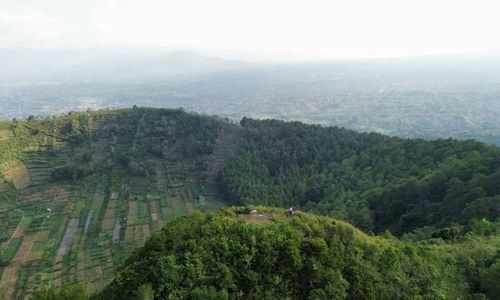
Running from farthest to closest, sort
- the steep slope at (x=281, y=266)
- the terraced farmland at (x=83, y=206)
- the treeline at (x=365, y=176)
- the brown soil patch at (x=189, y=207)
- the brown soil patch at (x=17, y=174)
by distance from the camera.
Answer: the brown soil patch at (x=17, y=174) < the brown soil patch at (x=189, y=207) < the terraced farmland at (x=83, y=206) < the treeline at (x=365, y=176) < the steep slope at (x=281, y=266)

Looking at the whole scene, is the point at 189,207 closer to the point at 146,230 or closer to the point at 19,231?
the point at 146,230

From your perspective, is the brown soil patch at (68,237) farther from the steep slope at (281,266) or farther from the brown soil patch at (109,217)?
the steep slope at (281,266)

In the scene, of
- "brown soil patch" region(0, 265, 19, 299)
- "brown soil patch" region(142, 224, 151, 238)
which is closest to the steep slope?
"brown soil patch" region(0, 265, 19, 299)

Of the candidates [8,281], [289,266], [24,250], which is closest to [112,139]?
[24,250]

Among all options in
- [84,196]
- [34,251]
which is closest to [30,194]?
[84,196]

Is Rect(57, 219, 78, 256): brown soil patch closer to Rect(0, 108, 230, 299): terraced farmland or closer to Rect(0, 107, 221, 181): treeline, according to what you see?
Rect(0, 108, 230, 299): terraced farmland

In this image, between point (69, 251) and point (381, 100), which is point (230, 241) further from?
point (381, 100)

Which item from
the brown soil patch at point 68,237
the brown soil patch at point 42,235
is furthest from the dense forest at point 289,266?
the brown soil patch at point 42,235
